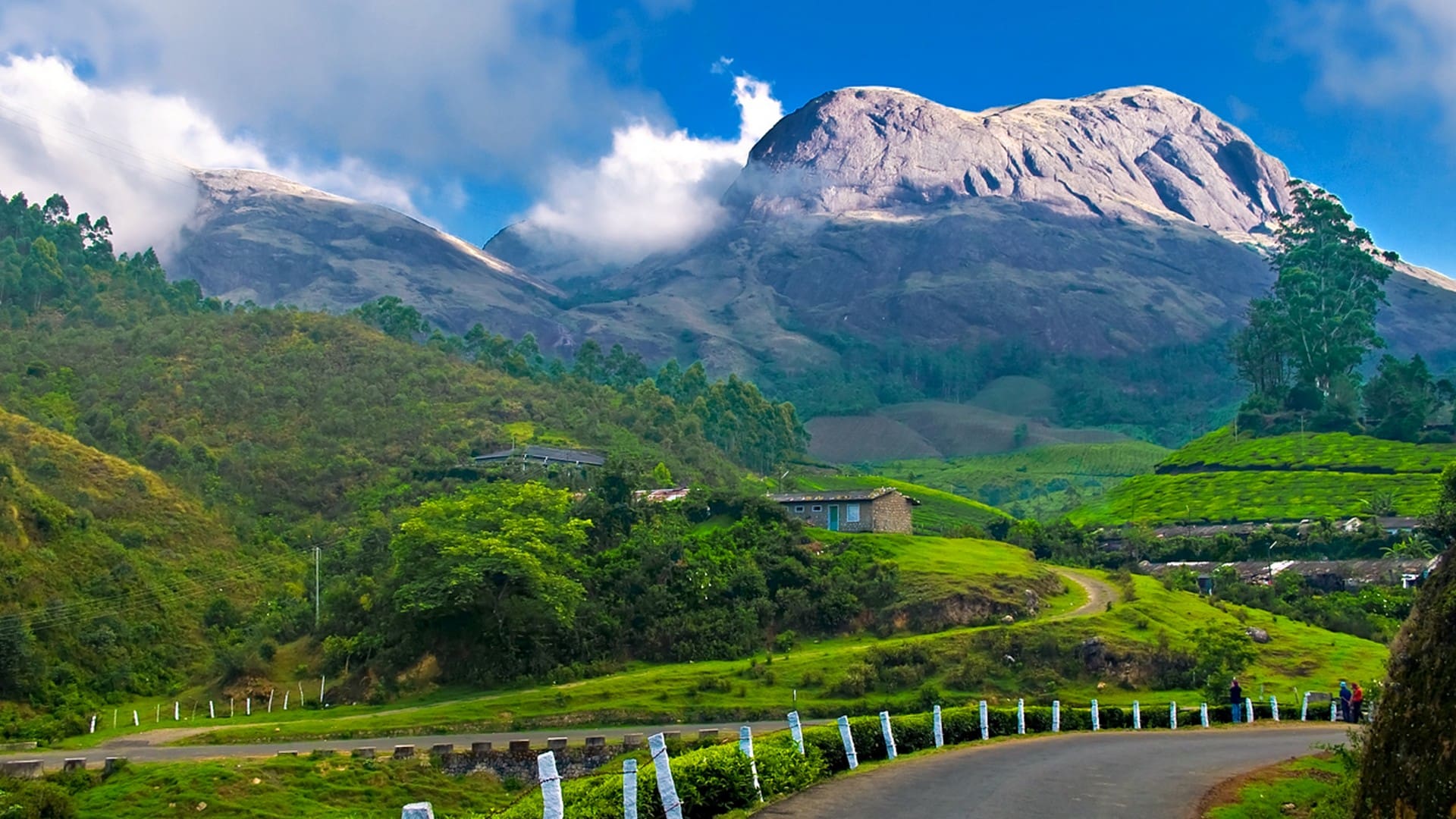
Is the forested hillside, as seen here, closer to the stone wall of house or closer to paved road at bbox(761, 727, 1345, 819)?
the stone wall of house

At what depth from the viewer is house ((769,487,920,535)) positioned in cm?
8681

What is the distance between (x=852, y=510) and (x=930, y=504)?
49844mm

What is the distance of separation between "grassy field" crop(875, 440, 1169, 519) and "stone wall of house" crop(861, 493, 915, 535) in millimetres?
61565

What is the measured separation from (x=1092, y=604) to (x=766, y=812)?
189 ft

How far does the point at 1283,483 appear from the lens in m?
112

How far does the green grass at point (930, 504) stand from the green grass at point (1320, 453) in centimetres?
2246

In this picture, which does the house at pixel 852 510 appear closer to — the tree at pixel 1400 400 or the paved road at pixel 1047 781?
the paved road at pixel 1047 781

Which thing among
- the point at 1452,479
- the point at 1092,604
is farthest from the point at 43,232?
the point at 1452,479

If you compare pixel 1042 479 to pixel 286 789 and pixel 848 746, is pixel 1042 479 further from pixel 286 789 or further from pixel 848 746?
pixel 848 746

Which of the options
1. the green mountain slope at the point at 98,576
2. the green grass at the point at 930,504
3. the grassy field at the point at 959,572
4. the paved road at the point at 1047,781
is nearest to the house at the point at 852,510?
the grassy field at the point at 959,572

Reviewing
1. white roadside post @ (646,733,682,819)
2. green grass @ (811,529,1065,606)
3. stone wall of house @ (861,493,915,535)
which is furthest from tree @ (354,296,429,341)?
white roadside post @ (646,733,682,819)

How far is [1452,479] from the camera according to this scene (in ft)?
146

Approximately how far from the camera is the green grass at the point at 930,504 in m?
121

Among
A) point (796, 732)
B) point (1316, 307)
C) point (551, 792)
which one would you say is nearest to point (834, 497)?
point (796, 732)
